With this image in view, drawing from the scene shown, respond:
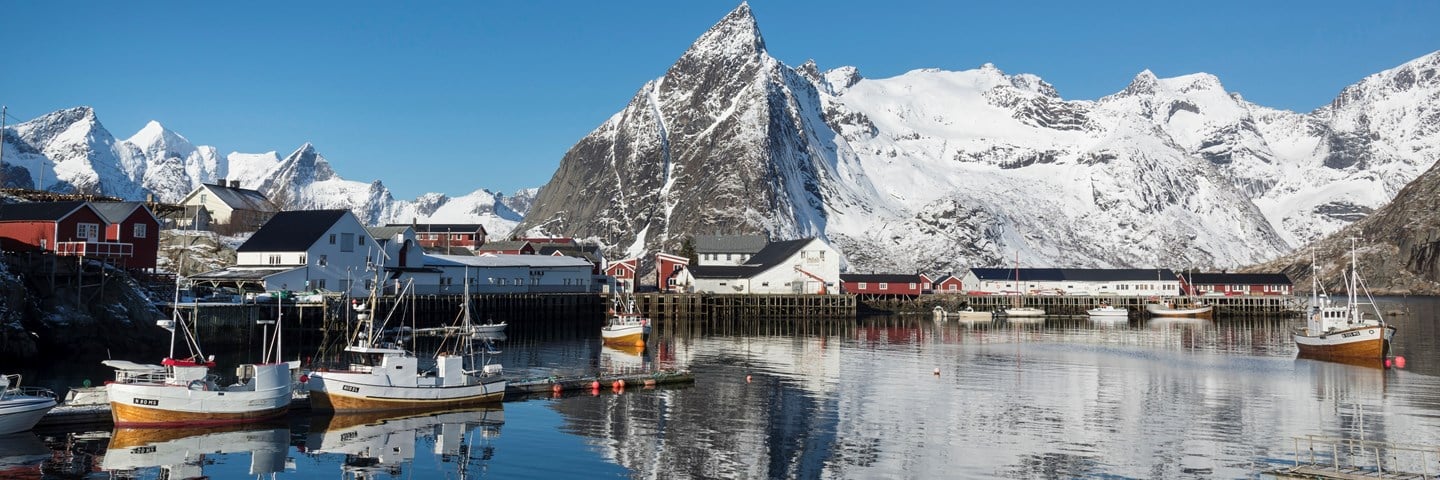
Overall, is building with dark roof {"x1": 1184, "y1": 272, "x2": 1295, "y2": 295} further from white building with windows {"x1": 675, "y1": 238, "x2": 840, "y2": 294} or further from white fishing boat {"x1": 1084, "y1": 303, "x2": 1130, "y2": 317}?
white building with windows {"x1": 675, "y1": 238, "x2": 840, "y2": 294}

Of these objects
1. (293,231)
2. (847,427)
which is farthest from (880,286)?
(847,427)

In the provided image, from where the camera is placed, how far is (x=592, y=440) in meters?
38.4

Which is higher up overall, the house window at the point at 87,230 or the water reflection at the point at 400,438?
the house window at the point at 87,230

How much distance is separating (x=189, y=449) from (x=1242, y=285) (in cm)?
14317

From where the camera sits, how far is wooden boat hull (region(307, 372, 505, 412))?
4281 cm

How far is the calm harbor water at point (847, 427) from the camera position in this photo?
3378 centimetres

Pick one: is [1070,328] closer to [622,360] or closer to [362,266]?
[622,360]

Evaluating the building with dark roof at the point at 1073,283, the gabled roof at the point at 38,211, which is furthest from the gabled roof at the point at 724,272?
A: the gabled roof at the point at 38,211

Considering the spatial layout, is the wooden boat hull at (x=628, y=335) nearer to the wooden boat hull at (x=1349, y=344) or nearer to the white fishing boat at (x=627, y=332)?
the white fishing boat at (x=627, y=332)

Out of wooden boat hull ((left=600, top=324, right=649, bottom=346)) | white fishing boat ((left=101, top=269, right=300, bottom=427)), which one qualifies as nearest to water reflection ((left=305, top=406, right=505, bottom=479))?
white fishing boat ((left=101, top=269, right=300, bottom=427))

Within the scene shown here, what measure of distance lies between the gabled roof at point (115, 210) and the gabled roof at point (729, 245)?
84270 mm

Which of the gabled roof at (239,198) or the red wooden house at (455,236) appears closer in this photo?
the gabled roof at (239,198)

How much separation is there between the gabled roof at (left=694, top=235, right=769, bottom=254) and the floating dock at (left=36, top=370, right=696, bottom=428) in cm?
9508

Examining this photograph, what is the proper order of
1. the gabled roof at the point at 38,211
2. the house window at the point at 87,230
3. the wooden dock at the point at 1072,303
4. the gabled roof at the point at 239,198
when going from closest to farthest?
the gabled roof at the point at 38,211 < the house window at the point at 87,230 < the gabled roof at the point at 239,198 < the wooden dock at the point at 1072,303
